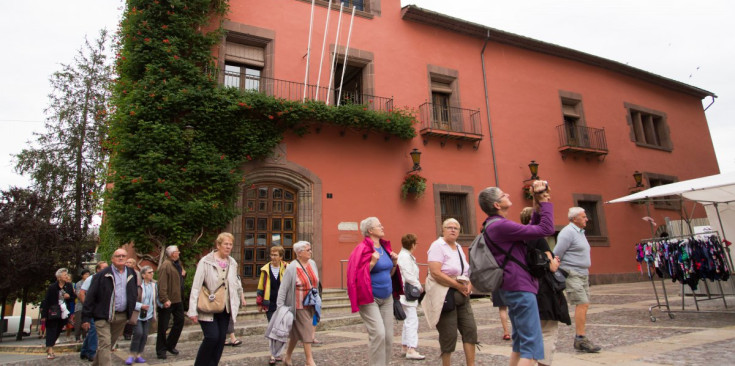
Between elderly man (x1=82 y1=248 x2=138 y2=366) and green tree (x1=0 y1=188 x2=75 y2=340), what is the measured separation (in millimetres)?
11079

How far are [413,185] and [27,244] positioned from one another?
12079 mm

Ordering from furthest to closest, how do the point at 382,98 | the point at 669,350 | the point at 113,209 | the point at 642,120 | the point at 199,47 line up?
the point at 642,120, the point at 382,98, the point at 199,47, the point at 113,209, the point at 669,350

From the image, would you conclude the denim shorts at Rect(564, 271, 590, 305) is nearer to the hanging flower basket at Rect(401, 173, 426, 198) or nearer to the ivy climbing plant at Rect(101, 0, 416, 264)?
the ivy climbing plant at Rect(101, 0, 416, 264)

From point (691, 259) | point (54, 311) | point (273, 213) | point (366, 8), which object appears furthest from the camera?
point (366, 8)

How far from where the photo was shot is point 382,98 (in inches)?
535

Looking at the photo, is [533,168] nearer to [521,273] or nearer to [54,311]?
[521,273]

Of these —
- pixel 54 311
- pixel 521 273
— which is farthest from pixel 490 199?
pixel 54 311

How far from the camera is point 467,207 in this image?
14.3m

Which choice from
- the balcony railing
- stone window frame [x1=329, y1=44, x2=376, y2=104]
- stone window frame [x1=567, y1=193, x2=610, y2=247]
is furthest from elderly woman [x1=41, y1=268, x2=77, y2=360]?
stone window frame [x1=567, y1=193, x2=610, y2=247]

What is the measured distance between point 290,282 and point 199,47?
26.9ft

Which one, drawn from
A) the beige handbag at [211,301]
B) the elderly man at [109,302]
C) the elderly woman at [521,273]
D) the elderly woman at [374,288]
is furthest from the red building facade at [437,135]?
the elderly woman at [521,273]

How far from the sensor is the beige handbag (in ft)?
14.6

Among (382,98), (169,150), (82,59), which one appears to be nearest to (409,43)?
(382,98)

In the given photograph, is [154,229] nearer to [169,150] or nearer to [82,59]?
[169,150]
